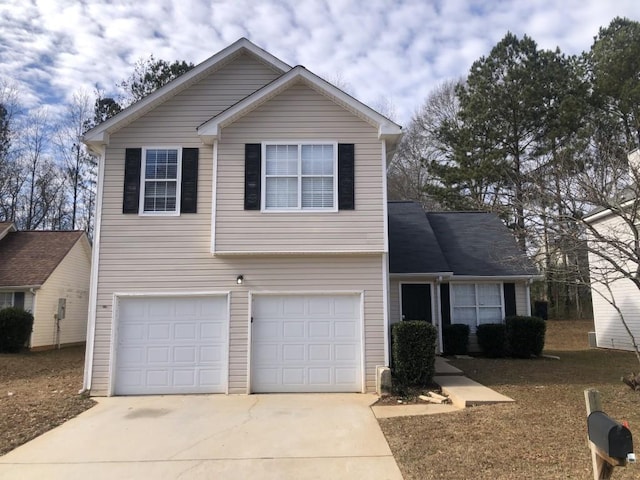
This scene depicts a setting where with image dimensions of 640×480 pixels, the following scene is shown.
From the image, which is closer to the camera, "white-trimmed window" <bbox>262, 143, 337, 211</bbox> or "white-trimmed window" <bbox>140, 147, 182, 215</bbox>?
"white-trimmed window" <bbox>262, 143, 337, 211</bbox>

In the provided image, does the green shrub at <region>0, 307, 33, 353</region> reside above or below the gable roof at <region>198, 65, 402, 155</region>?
below

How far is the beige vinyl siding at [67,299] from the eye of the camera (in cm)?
1930

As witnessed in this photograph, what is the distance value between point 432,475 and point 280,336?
5425mm

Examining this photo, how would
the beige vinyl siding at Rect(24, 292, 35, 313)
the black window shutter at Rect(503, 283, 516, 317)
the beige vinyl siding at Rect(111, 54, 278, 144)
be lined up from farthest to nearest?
the beige vinyl siding at Rect(24, 292, 35, 313) < the black window shutter at Rect(503, 283, 516, 317) < the beige vinyl siding at Rect(111, 54, 278, 144)

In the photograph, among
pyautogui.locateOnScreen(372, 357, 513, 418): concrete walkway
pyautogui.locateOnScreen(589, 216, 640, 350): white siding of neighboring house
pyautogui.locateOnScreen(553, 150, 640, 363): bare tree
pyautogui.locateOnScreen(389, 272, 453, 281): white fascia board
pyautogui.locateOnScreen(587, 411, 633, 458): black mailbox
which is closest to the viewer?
pyautogui.locateOnScreen(587, 411, 633, 458): black mailbox

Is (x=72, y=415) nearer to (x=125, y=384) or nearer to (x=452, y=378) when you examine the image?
(x=125, y=384)

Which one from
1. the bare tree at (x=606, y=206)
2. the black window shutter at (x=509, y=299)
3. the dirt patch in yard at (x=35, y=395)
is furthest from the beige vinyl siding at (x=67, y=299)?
the bare tree at (x=606, y=206)

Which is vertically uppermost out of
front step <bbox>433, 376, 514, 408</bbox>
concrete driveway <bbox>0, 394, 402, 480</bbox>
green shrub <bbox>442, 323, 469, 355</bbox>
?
green shrub <bbox>442, 323, 469, 355</bbox>

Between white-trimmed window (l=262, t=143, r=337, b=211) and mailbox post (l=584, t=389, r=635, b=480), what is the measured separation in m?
7.09

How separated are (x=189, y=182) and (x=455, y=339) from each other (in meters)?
9.09

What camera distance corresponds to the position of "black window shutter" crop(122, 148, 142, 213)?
418 inches

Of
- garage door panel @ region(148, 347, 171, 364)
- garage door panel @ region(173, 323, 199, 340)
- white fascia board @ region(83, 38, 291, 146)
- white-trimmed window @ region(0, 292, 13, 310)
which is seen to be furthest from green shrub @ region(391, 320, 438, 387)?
white-trimmed window @ region(0, 292, 13, 310)

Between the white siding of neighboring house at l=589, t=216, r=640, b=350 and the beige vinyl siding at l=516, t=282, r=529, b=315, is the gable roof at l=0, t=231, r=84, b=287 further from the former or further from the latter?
the white siding of neighboring house at l=589, t=216, r=640, b=350

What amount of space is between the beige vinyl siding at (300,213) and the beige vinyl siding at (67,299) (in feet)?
41.9
